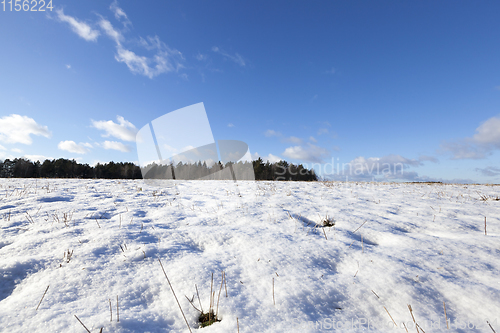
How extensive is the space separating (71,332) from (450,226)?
5.11 metres

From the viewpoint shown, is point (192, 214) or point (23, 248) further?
point (192, 214)

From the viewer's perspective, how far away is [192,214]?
13.7 ft

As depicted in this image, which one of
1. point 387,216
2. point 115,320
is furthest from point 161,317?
point 387,216

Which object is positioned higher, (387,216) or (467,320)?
(387,216)

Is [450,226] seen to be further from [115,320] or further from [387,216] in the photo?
[115,320]

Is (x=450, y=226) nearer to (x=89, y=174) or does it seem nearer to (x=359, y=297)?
(x=359, y=297)

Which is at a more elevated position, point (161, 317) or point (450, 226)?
point (450, 226)

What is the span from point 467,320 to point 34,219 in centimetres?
571

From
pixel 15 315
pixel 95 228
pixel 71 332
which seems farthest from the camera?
pixel 95 228

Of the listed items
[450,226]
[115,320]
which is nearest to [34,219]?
[115,320]

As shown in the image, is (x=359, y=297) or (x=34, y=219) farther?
(x=34, y=219)

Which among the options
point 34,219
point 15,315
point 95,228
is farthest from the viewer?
point 34,219

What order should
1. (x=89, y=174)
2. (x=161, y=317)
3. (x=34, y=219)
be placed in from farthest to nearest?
(x=89, y=174) → (x=34, y=219) → (x=161, y=317)

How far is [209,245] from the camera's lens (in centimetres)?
265
